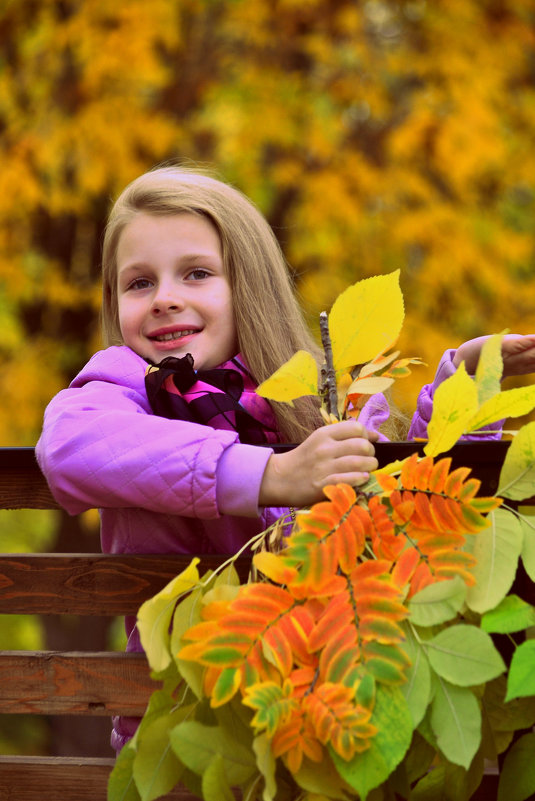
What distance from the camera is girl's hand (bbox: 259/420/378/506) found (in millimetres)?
1040

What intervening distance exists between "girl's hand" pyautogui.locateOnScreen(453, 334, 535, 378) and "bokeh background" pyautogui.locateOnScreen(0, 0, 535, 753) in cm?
224

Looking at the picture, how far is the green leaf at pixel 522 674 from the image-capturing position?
868 millimetres

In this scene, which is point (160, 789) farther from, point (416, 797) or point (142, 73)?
point (142, 73)

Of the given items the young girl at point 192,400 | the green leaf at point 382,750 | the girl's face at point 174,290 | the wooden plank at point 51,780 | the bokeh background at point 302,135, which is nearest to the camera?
the green leaf at point 382,750

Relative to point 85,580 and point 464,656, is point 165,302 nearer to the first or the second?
point 85,580

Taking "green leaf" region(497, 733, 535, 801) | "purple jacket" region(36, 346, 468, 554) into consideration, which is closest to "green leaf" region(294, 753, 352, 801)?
"green leaf" region(497, 733, 535, 801)

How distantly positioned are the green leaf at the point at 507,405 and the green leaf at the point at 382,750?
1.08ft

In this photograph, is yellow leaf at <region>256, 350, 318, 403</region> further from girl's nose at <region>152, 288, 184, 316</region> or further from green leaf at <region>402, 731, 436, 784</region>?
girl's nose at <region>152, 288, 184, 316</region>

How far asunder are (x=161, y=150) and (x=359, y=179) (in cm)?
92

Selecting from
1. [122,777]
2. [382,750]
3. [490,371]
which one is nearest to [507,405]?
[490,371]

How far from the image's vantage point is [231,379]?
1.57m

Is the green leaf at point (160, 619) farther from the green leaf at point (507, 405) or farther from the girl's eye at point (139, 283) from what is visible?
the girl's eye at point (139, 283)

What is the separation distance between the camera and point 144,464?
3.86ft

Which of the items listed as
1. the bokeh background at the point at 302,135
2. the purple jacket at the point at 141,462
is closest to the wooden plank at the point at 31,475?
the purple jacket at the point at 141,462
